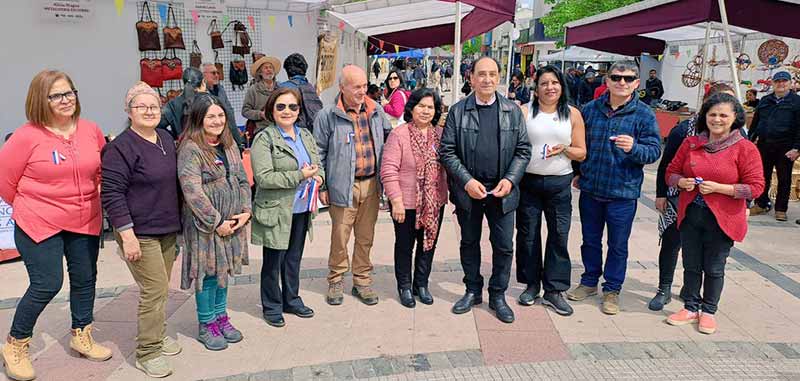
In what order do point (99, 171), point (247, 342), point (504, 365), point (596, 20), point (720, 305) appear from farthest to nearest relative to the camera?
point (596, 20)
point (720, 305)
point (247, 342)
point (504, 365)
point (99, 171)

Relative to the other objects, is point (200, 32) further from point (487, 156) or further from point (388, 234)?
point (487, 156)

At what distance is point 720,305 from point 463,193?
7.06 ft

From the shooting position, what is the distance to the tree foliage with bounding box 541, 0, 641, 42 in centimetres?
2048

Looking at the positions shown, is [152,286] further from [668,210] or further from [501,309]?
[668,210]

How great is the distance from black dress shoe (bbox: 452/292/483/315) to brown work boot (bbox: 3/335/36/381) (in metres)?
2.54

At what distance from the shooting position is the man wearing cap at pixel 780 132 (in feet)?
21.9

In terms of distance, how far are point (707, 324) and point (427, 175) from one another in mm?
2050

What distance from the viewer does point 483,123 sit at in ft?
12.0

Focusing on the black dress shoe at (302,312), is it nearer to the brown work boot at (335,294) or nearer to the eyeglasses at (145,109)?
the brown work boot at (335,294)

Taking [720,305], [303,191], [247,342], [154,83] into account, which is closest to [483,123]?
[303,191]

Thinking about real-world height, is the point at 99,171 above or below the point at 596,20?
below

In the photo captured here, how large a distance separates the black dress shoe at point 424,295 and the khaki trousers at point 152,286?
178cm

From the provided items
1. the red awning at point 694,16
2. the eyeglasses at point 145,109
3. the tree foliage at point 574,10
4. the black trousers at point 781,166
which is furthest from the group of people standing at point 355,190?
the tree foliage at point 574,10

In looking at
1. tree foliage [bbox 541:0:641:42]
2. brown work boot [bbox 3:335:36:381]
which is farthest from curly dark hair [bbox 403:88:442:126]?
tree foliage [bbox 541:0:641:42]
